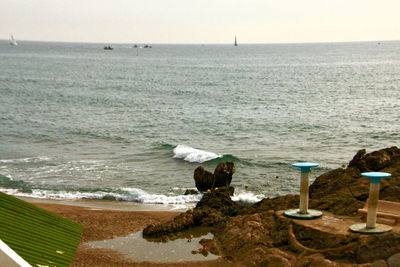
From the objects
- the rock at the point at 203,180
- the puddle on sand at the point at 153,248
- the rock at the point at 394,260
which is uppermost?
the rock at the point at 394,260

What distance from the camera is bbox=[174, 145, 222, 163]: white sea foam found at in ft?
103

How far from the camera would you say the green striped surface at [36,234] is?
9508 millimetres

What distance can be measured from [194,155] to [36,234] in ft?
71.0

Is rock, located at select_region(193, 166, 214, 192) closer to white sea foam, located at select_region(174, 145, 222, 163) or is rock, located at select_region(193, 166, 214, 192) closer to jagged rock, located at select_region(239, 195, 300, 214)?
jagged rock, located at select_region(239, 195, 300, 214)

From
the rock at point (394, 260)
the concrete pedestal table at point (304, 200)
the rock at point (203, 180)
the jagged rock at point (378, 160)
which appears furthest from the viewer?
the rock at point (203, 180)

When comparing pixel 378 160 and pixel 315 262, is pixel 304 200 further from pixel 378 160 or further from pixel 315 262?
pixel 378 160

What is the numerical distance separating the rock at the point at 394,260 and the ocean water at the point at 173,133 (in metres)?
10.8

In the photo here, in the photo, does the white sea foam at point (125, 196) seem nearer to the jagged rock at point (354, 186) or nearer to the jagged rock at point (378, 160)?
the jagged rock at point (354, 186)

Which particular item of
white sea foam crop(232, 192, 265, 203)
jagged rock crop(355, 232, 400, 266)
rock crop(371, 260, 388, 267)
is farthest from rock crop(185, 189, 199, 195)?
rock crop(371, 260, 388, 267)

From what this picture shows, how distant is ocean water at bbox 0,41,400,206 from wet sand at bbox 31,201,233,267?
2.29 metres

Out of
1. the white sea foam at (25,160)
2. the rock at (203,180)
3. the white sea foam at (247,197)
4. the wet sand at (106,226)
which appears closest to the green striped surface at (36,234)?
the wet sand at (106,226)

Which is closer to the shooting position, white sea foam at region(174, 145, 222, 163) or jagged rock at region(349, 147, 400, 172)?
jagged rock at region(349, 147, 400, 172)

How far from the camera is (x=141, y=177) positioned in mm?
27812

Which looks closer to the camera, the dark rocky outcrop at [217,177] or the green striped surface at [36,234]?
the green striped surface at [36,234]
